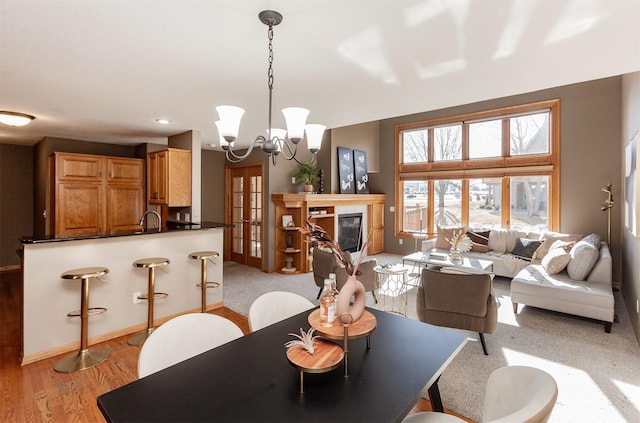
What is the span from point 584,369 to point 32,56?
185 inches

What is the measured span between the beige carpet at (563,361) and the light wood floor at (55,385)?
509 millimetres

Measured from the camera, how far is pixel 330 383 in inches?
47.1

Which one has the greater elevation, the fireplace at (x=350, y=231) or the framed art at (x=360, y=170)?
the framed art at (x=360, y=170)

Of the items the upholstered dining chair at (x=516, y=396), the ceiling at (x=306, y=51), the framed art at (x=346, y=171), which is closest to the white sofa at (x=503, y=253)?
the framed art at (x=346, y=171)

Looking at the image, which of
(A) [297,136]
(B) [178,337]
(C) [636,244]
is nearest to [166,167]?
(A) [297,136]

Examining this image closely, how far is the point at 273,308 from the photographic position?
6.53 feet

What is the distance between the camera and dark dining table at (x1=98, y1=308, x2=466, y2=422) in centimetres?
102

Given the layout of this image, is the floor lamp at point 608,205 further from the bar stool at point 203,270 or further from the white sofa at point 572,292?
the bar stool at point 203,270

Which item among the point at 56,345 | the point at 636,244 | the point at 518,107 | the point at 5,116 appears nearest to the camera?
the point at 56,345

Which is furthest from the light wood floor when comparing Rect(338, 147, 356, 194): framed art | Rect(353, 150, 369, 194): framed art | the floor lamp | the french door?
Rect(353, 150, 369, 194): framed art

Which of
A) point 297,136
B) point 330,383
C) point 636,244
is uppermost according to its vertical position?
point 297,136

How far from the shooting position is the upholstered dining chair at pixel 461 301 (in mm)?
2807

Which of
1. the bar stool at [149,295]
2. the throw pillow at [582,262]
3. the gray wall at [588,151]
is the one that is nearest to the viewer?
the bar stool at [149,295]

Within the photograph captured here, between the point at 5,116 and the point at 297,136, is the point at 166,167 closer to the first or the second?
the point at 5,116
